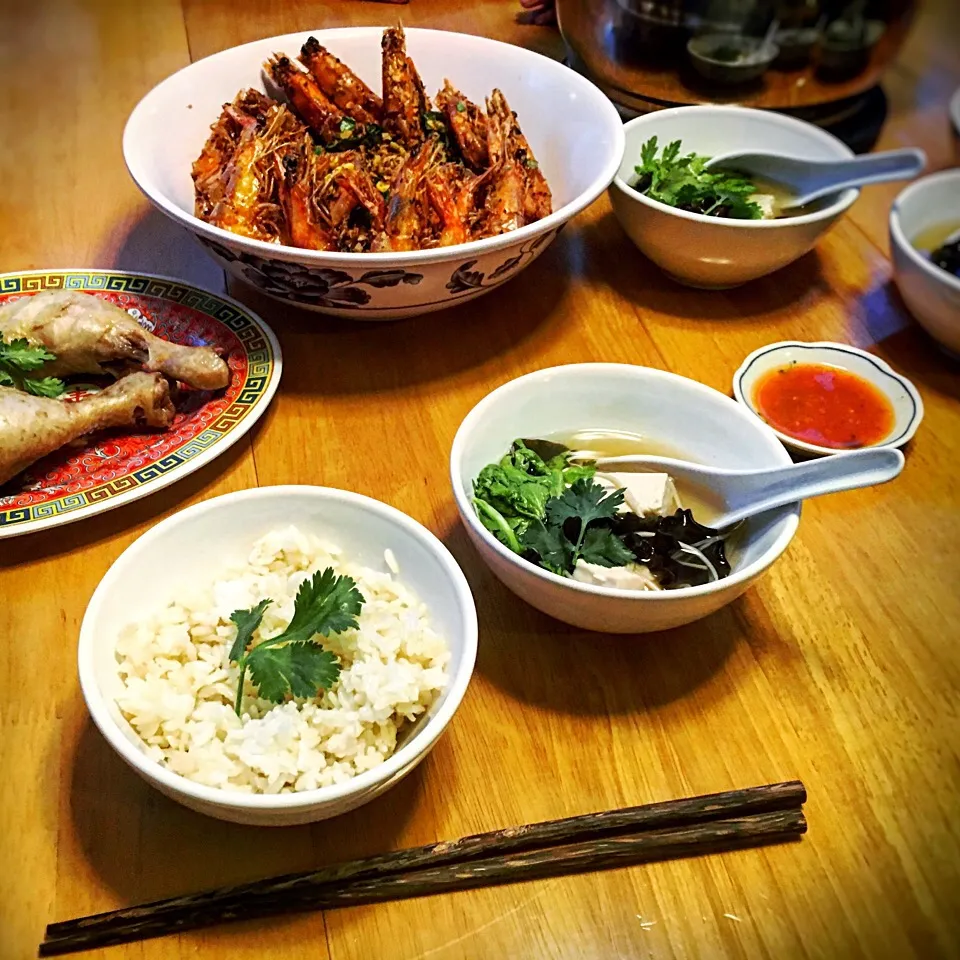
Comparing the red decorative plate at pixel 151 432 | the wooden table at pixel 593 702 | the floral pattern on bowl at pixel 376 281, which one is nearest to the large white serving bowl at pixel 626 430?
the wooden table at pixel 593 702

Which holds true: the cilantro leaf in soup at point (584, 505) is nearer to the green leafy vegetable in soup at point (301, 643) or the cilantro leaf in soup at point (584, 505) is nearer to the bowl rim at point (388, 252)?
the green leafy vegetable in soup at point (301, 643)

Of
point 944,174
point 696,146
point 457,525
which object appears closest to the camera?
point 944,174

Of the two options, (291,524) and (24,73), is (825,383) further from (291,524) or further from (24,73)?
(24,73)

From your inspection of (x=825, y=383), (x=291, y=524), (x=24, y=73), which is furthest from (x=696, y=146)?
(x=24, y=73)

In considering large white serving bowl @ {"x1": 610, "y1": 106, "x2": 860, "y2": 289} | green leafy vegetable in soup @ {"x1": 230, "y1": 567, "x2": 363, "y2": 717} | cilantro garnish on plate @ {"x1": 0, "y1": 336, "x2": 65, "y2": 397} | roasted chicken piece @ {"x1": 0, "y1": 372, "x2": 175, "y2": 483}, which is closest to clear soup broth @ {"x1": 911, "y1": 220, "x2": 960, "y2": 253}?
large white serving bowl @ {"x1": 610, "y1": 106, "x2": 860, "y2": 289}

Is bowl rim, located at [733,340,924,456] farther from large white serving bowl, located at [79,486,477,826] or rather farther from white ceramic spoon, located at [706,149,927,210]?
large white serving bowl, located at [79,486,477,826]

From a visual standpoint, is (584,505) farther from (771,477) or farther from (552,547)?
(771,477)
